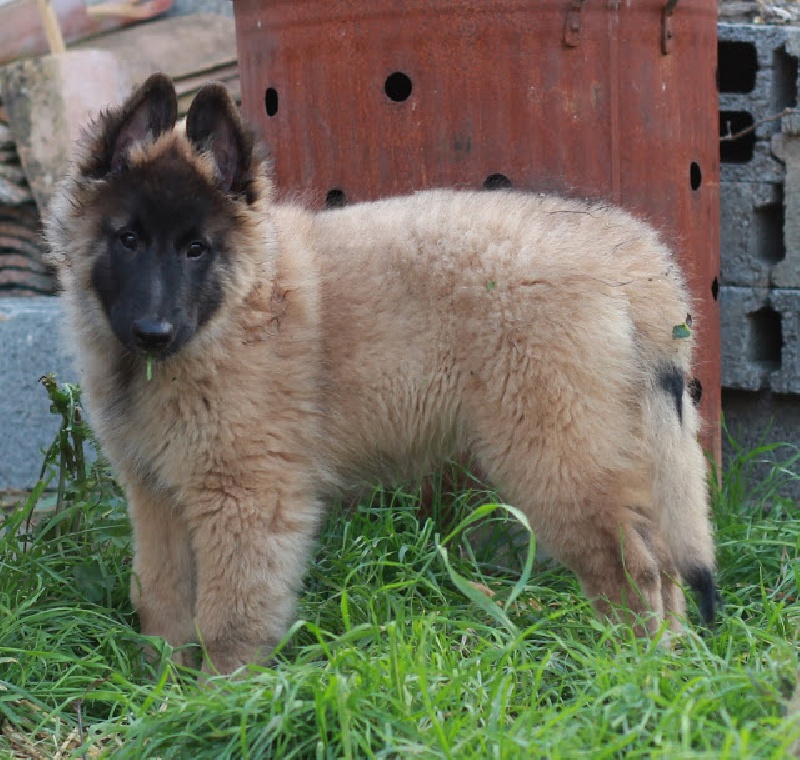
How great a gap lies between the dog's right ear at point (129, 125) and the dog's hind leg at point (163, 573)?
967 mm

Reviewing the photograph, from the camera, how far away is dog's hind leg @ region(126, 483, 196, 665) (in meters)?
3.59

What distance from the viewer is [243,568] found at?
329cm

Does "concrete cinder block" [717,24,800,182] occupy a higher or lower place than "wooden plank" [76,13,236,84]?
lower

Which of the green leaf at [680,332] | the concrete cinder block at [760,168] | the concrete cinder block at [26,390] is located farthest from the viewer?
the concrete cinder block at [26,390]

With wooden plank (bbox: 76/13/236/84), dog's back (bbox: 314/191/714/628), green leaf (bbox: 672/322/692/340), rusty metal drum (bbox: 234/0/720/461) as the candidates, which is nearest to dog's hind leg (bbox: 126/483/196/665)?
dog's back (bbox: 314/191/714/628)

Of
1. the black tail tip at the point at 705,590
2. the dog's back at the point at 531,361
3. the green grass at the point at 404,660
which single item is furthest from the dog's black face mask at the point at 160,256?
the black tail tip at the point at 705,590

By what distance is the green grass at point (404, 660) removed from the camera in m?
2.51

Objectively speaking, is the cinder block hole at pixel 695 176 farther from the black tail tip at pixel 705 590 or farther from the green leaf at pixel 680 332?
the black tail tip at pixel 705 590

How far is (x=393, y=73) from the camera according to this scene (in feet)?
13.5

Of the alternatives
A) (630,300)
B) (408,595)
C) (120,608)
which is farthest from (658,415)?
(120,608)

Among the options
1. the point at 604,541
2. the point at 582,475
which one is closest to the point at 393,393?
the point at 582,475

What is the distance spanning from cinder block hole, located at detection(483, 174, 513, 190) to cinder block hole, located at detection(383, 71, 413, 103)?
1.38 feet

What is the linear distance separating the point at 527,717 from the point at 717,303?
8.49 ft

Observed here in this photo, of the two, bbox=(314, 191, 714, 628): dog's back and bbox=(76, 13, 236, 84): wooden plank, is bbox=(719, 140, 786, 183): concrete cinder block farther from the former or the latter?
bbox=(76, 13, 236, 84): wooden plank
